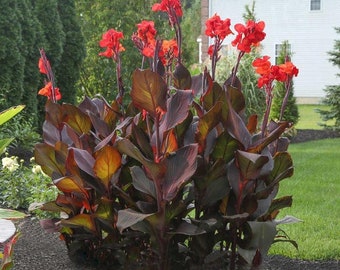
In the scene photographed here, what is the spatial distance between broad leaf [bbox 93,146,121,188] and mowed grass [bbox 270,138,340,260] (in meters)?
1.20

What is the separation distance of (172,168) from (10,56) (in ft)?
19.4

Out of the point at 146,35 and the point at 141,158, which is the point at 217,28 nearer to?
the point at 146,35

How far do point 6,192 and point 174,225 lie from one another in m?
2.59

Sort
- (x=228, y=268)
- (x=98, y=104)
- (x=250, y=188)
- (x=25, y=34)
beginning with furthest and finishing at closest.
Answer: (x=25, y=34), (x=98, y=104), (x=228, y=268), (x=250, y=188)

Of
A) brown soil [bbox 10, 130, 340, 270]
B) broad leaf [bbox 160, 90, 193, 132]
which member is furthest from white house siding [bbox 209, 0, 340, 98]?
broad leaf [bbox 160, 90, 193, 132]

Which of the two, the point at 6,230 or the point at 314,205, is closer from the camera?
the point at 6,230

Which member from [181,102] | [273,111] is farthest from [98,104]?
[273,111]

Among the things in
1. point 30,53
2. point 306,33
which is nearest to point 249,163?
point 30,53

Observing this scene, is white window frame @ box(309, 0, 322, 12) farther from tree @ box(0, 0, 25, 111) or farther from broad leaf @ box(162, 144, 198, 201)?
broad leaf @ box(162, 144, 198, 201)

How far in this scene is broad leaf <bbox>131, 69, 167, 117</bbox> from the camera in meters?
2.89

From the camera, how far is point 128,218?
2.93 m

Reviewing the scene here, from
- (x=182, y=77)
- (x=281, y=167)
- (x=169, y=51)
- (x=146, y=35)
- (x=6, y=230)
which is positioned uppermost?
(x=146, y=35)

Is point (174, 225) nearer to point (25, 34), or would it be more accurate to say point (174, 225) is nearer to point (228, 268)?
point (228, 268)

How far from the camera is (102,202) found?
3264 mm
